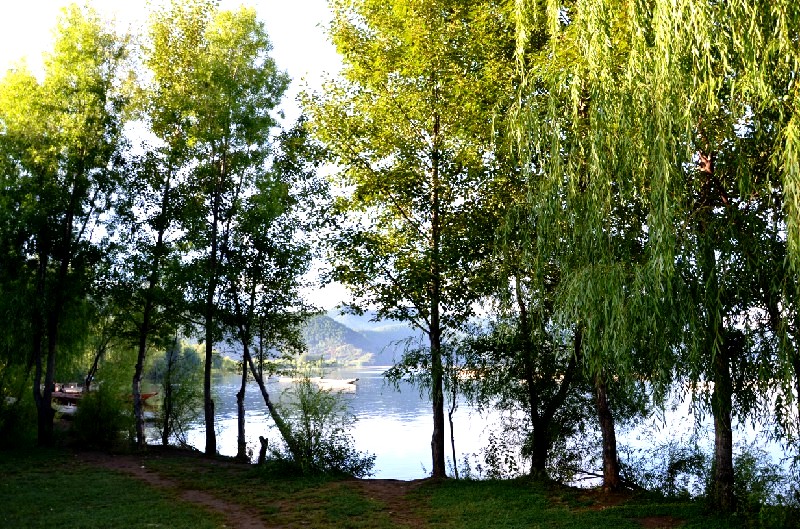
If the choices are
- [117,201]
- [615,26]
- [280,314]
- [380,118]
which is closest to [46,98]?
[117,201]

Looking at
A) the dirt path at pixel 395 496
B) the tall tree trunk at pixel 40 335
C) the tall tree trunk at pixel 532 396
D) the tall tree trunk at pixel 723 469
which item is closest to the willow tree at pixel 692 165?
the tall tree trunk at pixel 723 469

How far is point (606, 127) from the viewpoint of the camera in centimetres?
739

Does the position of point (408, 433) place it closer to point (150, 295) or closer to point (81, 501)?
point (150, 295)

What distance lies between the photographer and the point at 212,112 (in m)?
17.9

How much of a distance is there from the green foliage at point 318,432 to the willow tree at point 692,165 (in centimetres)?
790

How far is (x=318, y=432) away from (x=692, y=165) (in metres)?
9.70

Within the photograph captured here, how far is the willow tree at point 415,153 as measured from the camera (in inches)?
504

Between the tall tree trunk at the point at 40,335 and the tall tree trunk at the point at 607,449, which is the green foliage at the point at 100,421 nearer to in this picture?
the tall tree trunk at the point at 40,335

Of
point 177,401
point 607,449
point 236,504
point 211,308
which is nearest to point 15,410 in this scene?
point 177,401

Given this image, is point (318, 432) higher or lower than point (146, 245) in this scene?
lower

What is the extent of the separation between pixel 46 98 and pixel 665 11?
16256mm

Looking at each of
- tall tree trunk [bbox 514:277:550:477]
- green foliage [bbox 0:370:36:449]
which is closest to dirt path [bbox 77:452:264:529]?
green foliage [bbox 0:370:36:449]

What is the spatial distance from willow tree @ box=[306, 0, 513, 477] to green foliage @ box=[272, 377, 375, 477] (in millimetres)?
2135

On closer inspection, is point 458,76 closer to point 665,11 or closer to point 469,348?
point 469,348
